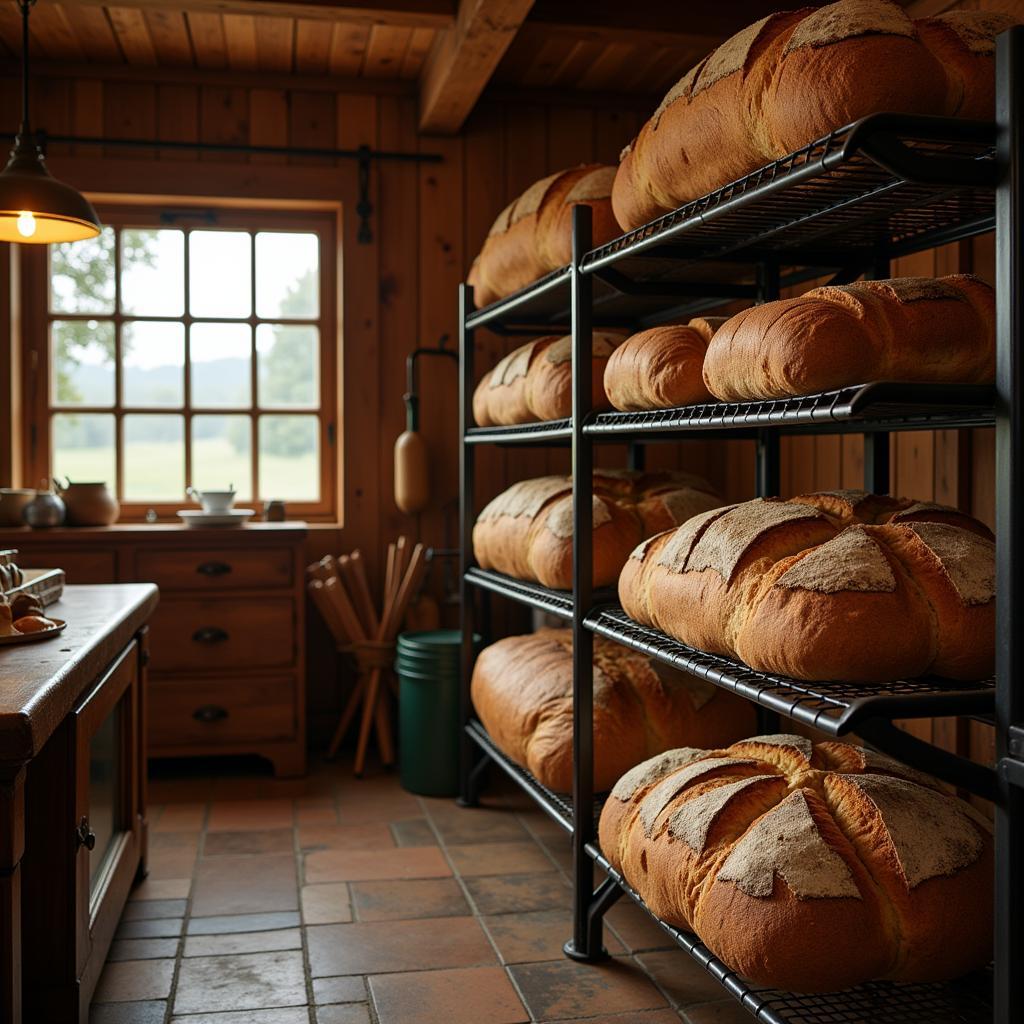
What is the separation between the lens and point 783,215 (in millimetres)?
2229

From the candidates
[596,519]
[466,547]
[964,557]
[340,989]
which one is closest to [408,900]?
[340,989]

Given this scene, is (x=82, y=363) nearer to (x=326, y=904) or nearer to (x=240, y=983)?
(x=326, y=904)

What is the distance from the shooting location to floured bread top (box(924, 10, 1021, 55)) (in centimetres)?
178

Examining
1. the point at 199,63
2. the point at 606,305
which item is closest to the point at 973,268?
the point at 606,305

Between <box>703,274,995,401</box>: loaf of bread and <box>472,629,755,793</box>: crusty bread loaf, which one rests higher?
<box>703,274,995,401</box>: loaf of bread

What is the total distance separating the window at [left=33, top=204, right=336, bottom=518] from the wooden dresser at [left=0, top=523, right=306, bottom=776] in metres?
0.53

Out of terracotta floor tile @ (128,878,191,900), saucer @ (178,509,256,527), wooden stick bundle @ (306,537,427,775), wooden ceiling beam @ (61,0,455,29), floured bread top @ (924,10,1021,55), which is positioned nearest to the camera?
floured bread top @ (924,10,1021,55)

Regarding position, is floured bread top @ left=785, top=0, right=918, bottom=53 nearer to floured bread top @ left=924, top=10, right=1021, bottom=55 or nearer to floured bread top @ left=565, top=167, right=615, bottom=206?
floured bread top @ left=924, top=10, right=1021, bottom=55

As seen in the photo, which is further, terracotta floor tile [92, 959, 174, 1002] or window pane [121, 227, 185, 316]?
window pane [121, 227, 185, 316]

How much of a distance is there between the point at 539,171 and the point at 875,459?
2.35 m

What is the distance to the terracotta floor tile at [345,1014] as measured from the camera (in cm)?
224

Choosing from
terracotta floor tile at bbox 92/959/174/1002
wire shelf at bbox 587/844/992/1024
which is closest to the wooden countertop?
terracotta floor tile at bbox 92/959/174/1002

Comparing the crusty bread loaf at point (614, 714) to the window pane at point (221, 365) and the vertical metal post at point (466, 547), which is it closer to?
the vertical metal post at point (466, 547)

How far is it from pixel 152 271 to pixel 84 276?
0.81ft
